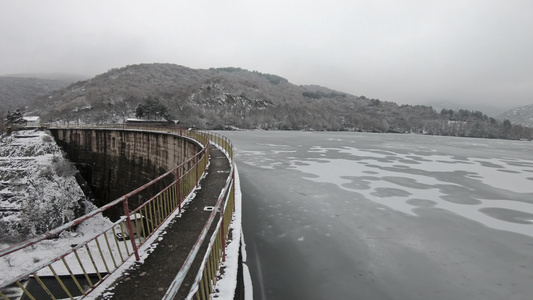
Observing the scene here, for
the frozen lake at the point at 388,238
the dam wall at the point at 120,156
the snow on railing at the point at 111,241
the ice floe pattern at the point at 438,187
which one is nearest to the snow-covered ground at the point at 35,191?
the snow on railing at the point at 111,241

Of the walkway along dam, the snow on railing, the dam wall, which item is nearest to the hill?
the dam wall

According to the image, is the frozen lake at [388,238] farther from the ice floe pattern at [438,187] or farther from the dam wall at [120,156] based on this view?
the dam wall at [120,156]

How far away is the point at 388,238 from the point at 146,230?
1422cm

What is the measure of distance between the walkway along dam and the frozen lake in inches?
92.0

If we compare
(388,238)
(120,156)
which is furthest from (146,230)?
(120,156)

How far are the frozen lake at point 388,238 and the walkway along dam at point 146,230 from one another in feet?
7.66

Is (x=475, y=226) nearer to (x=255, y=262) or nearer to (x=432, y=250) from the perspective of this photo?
(x=432, y=250)

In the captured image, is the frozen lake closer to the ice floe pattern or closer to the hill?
the ice floe pattern

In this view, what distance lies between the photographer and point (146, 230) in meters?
17.8

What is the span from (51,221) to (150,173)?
9155 mm

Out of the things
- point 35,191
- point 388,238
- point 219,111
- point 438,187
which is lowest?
point 35,191

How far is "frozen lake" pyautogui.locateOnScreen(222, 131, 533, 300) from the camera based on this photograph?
7.58 metres

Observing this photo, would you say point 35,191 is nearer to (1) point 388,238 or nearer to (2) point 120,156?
(2) point 120,156

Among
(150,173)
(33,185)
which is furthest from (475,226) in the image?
(33,185)
